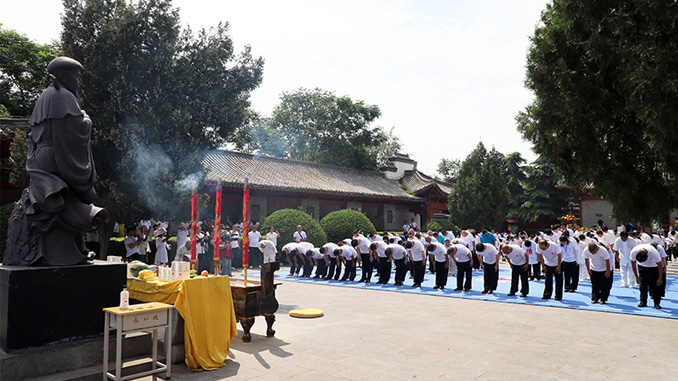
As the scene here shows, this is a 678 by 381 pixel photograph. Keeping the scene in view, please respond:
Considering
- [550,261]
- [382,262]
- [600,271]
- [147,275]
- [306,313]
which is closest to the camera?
[147,275]

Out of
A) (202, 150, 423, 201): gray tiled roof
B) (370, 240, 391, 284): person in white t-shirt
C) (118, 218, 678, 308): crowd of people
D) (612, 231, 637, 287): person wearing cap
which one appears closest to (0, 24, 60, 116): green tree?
(202, 150, 423, 201): gray tiled roof

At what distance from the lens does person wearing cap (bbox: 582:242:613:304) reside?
33.5 ft

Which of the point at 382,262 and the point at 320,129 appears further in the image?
the point at 320,129

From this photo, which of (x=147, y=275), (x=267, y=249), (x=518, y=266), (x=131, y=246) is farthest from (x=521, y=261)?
(x=131, y=246)

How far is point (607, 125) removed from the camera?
4945mm

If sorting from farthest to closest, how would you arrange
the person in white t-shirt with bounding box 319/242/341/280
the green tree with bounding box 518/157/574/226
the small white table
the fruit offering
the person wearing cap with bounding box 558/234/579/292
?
the green tree with bounding box 518/157/574/226
the person in white t-shirt with bounding box 319/242/341/280
the person wearing cap with bounding box 558/234/579/292
the fruit offering
the small white table

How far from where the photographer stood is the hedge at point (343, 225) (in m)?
20.5

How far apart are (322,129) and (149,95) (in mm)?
31127

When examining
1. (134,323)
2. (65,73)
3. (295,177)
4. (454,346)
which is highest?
(295,177)

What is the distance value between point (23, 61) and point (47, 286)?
25837 millimetres

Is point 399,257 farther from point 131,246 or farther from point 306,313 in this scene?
point 131,246

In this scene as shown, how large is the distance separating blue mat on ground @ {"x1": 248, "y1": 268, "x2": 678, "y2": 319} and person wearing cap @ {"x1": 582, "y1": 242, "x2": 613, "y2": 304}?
0.23m

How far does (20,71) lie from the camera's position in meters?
24.8

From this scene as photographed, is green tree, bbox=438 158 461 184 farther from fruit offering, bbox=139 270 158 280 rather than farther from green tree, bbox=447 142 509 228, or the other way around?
fruit offering, bbox=139 270 158 280
